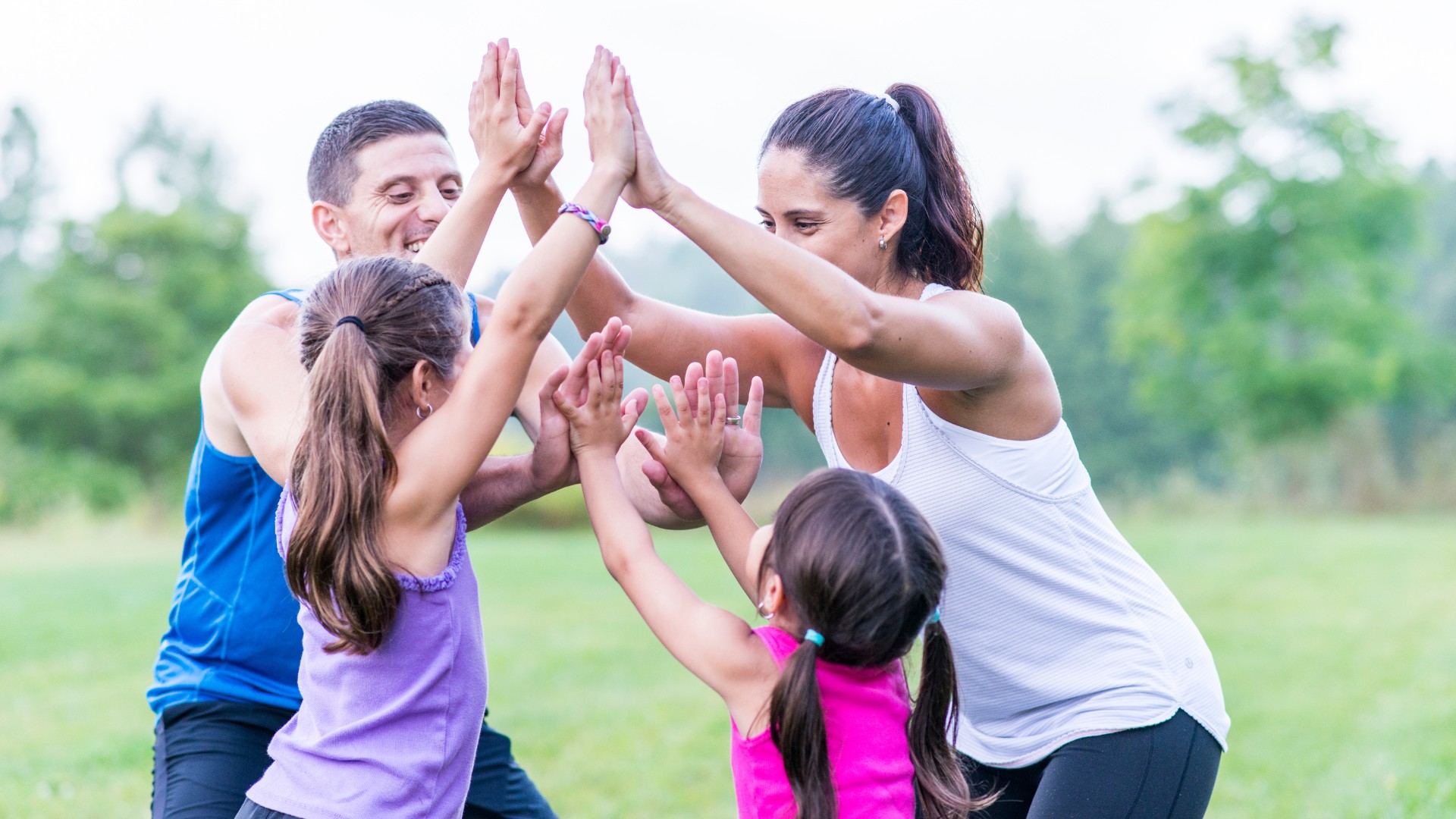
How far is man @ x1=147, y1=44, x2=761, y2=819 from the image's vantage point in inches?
113

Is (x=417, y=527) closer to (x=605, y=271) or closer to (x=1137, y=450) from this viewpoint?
(x=605, y=271)

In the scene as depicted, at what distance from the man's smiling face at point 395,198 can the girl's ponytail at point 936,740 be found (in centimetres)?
164

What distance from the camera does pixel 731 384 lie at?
2.95 metres

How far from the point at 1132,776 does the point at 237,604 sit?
2155mm

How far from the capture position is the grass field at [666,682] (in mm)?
6688

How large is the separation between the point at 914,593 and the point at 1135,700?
2.37ft

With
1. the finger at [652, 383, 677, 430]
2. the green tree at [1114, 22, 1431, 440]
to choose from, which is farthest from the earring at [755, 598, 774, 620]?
the green tree at [1114, 22, 1431, 440]

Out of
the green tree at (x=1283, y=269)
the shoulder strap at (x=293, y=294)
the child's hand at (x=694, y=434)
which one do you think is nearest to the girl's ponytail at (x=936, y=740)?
the child's hand at (x=694, y=434)

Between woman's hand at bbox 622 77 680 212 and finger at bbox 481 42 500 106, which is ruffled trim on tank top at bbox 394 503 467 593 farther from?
finger at bbox 481 42 500 106

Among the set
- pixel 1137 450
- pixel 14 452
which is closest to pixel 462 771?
pixel 14 452

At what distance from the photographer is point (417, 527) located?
254 centimetres

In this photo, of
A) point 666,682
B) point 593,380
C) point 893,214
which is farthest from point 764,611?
point 666,682

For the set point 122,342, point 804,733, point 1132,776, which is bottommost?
point 122,342

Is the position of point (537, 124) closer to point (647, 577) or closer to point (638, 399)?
point (638, 399)
